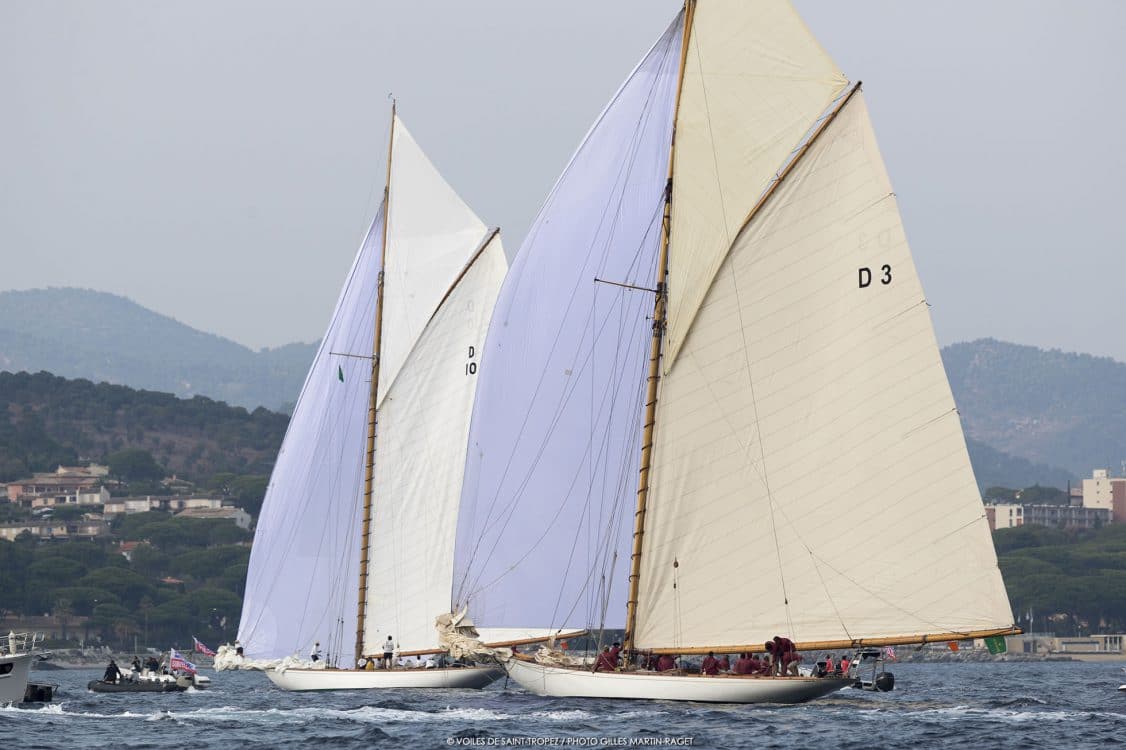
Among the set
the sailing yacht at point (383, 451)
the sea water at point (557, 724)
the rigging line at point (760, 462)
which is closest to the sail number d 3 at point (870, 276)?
the rigging line at point (760, 462)

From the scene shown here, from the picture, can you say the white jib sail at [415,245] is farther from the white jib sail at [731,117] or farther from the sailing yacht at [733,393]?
the white jib sail at [731,117]

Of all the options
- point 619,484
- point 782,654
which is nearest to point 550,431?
point 619,484

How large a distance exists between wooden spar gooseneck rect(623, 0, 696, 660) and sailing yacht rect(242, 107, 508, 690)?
22871 millimetres

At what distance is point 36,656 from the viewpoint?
65.9 metres

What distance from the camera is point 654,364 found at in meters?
52.3

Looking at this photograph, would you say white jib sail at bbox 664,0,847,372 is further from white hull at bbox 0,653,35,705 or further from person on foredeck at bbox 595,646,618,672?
white hull at bbox 0,653,35,705

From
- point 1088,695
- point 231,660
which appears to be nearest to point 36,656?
point 231,660

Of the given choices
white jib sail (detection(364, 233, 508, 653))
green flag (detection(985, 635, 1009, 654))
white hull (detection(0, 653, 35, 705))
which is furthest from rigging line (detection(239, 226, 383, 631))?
green flag (detection(985, 635, 1009, 654))

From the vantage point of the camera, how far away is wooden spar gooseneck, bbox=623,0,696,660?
52.1 meters

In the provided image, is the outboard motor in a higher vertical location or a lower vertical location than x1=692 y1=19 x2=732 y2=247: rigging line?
lower

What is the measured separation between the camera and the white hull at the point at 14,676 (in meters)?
64.8

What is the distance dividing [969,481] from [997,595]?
3193 millimetres

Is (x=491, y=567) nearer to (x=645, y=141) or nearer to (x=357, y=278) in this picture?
(x=645, y=141)

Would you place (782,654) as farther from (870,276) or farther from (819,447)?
(870,276)
